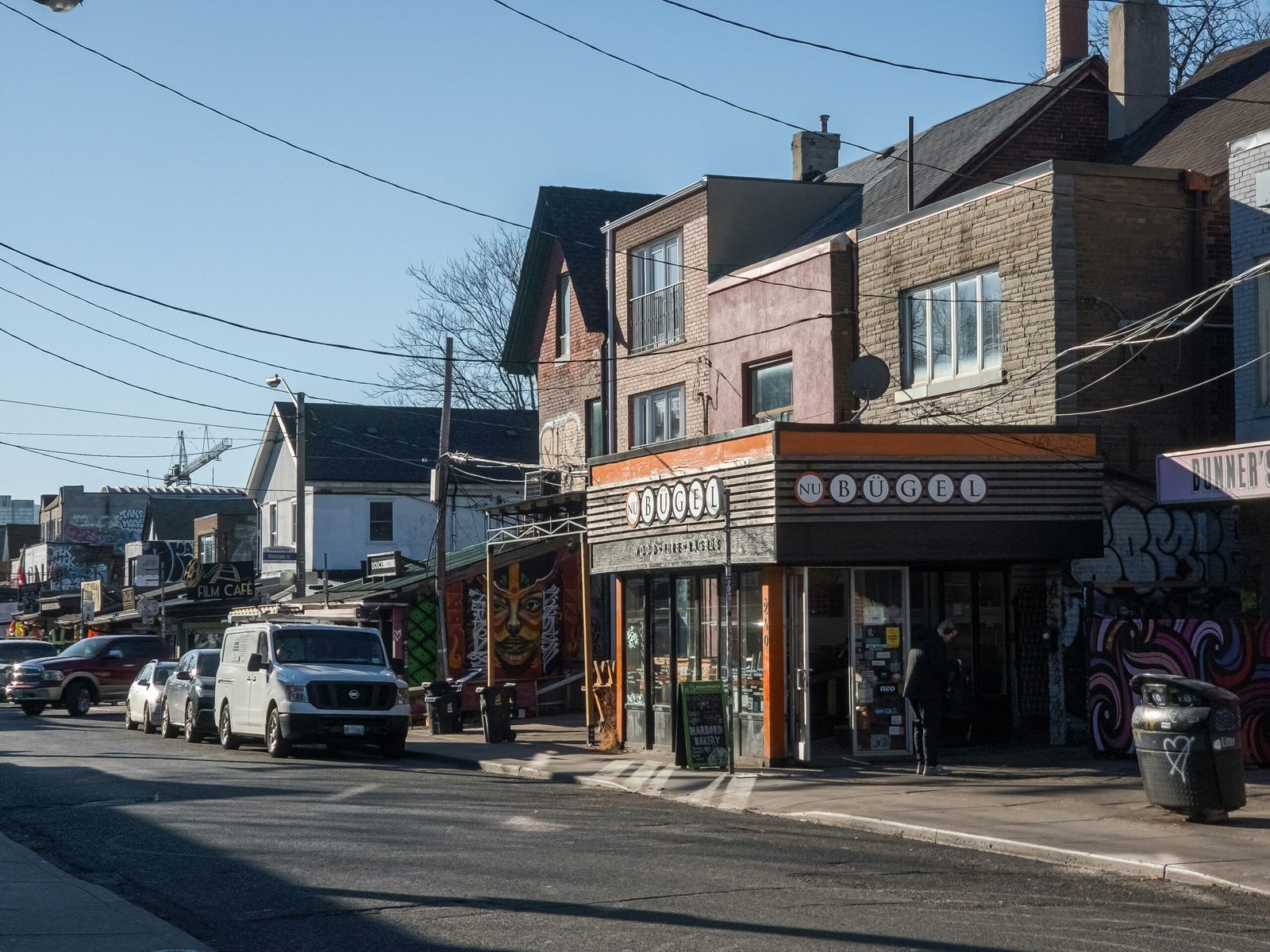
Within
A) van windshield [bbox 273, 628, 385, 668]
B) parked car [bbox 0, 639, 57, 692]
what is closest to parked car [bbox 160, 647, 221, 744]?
van windshield [bbox 273, 628, 385, 668]

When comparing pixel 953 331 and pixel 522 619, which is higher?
pixel 953 331

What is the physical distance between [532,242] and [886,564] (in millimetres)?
16151

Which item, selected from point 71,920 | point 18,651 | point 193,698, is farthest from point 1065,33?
point 18,651

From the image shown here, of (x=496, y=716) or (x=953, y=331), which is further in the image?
(x=496, y=716)

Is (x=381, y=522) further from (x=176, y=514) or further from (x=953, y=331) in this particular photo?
(x=953, y=331)

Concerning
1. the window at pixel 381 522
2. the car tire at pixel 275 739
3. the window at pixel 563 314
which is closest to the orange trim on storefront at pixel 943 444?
the car tire at pixel 275 739

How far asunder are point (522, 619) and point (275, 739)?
10.1m

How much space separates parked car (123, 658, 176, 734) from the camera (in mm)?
29203

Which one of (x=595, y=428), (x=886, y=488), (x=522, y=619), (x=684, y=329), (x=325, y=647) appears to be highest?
(x=684, y=329)

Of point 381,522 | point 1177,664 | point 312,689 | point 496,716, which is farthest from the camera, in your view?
point 381,522

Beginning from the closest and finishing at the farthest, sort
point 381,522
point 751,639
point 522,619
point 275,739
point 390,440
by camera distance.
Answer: point 751,639, point 275,739, point 522,619, point 381,522, point 390,440

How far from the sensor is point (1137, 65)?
25703 millimetres

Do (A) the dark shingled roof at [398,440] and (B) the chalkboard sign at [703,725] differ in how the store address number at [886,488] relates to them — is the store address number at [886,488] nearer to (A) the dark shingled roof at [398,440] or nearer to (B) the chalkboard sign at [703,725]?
(B) the chalkboard sign at [703,725]

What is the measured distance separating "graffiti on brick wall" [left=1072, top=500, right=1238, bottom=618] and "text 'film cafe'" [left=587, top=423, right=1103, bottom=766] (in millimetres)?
586
